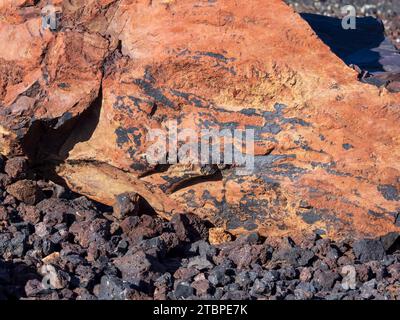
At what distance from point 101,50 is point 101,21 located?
0.60 feet

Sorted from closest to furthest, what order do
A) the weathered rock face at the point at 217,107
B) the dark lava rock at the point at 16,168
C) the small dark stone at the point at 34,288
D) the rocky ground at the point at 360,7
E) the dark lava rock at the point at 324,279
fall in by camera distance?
the small dark stone at the point at 34,288
the dark lava rock at the point at 324,279
the weathered rock face at the point at 217,107
the dark lava rock at the point at 16,168
the rocky ground at the point at 360,7

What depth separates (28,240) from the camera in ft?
11.5

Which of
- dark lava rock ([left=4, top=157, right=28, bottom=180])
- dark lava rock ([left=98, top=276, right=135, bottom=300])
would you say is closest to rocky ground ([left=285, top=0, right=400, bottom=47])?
dark lava rock ([left=4, top=157, right=28, bottom=180])

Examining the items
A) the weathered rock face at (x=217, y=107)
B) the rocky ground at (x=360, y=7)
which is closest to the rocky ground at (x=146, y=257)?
the weathered rock face at (x=217, y=107)

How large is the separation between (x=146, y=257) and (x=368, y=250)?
1140mm

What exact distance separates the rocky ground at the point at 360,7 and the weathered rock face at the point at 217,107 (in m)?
4.99

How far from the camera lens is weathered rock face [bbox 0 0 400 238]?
11.9ft

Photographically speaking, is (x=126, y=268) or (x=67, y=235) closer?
(x=126, y=268)

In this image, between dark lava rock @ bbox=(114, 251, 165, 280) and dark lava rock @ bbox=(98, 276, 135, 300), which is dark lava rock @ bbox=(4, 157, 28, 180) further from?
dark lava rock @ bbox=(98, 276, 135, 300)

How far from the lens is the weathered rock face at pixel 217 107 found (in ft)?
11.9

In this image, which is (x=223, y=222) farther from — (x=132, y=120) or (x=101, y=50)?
(x=101, y=50)

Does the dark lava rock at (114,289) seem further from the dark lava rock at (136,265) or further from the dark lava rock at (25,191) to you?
the dark lava rock at (25,191)
